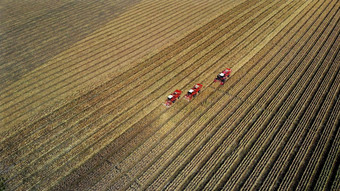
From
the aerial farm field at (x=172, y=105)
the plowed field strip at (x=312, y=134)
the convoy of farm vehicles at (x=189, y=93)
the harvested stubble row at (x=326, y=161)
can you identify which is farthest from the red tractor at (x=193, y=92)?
the harvested stubble row at (x=326, y=161)

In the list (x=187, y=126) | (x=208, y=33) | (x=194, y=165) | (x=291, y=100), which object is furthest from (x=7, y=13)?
(x=291, y=100)

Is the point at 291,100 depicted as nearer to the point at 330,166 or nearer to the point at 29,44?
the point at 330,166

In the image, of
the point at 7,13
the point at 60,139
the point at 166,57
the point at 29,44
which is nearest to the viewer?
the point at 60,139

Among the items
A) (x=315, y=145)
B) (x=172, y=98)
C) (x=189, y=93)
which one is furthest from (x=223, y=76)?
(x=315, y=145)

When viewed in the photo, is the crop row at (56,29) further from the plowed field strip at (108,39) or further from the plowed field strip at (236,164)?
the plowed field strip at (236,164)

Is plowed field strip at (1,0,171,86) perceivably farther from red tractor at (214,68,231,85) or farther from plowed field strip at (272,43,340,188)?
plowed field strip at (272,43,340,188)

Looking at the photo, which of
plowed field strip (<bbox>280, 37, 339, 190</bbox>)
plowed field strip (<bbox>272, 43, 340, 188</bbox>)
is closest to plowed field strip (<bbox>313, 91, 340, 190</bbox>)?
plowed field strip (<bbox>280, 37, 339, 190</bbox>)

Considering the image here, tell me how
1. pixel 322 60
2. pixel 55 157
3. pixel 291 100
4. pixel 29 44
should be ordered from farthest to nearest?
pixel 29 44 → pixel 322 60 → pixel 291 100 → pixel 55 157
